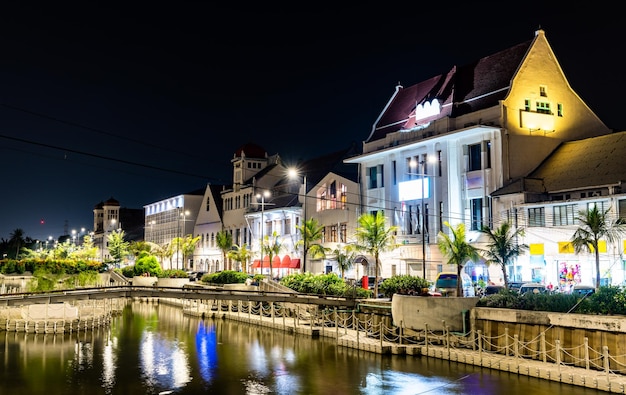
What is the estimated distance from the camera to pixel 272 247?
234 feet

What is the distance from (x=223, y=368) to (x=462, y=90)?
122 feet

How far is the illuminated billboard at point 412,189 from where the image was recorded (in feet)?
192

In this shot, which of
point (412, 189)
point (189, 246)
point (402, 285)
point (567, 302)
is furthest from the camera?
point (189, 246)

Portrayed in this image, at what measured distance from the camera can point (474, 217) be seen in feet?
175

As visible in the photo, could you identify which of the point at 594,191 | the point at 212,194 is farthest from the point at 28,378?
the point at 212,194

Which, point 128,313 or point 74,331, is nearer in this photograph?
point 74,331

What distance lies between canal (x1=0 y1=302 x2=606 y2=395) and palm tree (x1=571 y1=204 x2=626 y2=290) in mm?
12094

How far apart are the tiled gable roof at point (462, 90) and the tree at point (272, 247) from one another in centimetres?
1534

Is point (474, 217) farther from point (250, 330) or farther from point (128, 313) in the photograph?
point (128, 313)

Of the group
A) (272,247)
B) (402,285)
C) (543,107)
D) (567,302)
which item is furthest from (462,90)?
(567,302)

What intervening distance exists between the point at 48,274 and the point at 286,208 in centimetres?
2748

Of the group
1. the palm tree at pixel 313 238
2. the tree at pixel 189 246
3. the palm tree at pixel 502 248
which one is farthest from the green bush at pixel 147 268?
the palm tree at pixel 502 248

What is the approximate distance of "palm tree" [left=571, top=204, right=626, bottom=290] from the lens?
124ft

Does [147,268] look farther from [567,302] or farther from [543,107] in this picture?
[567,302]
